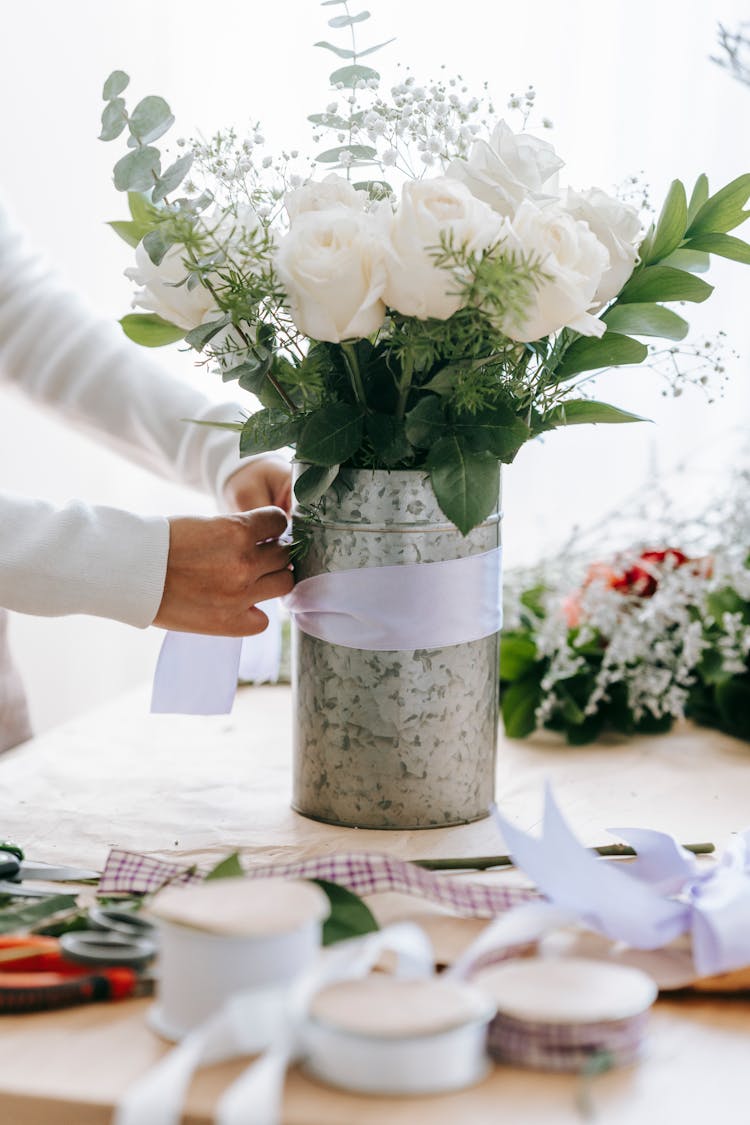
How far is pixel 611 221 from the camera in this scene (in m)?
0.77

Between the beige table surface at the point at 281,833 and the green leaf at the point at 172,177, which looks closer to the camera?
the beige table surface at the point at 281,833

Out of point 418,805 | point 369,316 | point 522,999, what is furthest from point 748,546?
point 522,999

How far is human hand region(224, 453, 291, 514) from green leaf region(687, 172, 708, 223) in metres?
0.43

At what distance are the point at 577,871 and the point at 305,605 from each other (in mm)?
349

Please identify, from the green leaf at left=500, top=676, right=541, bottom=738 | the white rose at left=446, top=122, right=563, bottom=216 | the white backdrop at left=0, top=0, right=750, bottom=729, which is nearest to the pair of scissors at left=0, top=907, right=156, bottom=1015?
the white rose at left=446, top=122, right=563, bottom=216

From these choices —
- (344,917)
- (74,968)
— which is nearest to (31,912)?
(74,968)

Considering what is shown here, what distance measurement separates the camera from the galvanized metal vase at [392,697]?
0.82m

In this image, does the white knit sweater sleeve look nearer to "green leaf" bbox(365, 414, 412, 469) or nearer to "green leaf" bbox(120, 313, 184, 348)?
"green leaf" bbox(120, 313, 184, 348)

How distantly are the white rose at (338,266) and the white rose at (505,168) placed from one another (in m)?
0.08

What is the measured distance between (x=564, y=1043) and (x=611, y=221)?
516mm

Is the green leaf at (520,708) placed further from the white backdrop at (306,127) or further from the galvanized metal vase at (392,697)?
the white backdrop at (306,127)

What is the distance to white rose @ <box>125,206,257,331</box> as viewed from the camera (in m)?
0.77

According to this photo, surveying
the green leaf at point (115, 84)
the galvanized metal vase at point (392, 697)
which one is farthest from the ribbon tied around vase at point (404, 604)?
the green leaf at point (115, 84)

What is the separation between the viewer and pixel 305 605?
869 millimetres
